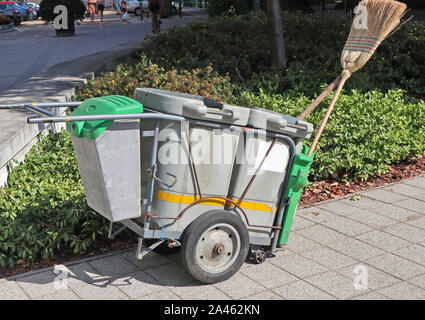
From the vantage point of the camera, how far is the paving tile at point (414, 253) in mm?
4422

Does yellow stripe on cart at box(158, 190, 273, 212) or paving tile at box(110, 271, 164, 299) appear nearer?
yellow stripe on cart at box(158, 190, 273, 212)

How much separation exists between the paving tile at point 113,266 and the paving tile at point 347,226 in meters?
1.92

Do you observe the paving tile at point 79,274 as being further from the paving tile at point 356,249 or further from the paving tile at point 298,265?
the paving tile at point 356,249

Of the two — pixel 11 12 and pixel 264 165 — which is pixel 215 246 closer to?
pixel 264 165

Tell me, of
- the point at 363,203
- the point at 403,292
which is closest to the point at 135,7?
the point at 363,203

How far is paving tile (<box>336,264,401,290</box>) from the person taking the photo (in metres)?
4.02

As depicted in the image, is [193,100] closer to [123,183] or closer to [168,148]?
[168,148]

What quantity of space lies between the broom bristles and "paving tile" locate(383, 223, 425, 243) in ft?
4.91

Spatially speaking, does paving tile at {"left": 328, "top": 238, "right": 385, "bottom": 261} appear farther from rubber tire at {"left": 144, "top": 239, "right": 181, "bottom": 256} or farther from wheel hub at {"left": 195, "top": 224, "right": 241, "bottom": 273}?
rubber tire at {"left": 144, "top": 239, "right": 181, "bottom": 256}

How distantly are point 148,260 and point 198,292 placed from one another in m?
0.67

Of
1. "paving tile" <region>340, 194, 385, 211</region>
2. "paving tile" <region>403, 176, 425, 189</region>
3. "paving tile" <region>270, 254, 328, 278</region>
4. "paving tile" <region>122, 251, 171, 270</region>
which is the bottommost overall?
"paving tile" <region>122, 251, 171, 270</region>

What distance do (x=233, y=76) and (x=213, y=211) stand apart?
17.5 ft

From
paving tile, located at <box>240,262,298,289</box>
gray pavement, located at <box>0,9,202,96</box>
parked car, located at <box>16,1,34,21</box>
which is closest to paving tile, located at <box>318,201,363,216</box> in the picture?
paving tile, located at <box>240,262,298,289</box>

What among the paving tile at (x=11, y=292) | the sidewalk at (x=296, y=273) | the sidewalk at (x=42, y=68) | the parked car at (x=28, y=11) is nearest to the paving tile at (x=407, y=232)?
the sidewalk at (x=296, y=273)
